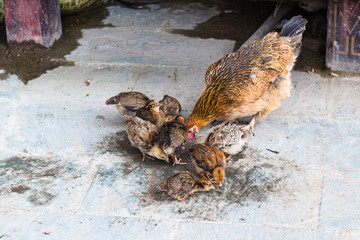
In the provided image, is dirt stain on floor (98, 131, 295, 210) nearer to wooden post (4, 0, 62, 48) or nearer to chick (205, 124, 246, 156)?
chick (205, 124, 246, 156)

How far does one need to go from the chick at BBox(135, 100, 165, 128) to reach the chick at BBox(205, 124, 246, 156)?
54 centimetres

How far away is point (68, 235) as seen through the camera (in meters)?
4.11

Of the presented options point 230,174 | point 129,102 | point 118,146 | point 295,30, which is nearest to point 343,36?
point 295,30

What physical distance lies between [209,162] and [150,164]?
2.26 ft

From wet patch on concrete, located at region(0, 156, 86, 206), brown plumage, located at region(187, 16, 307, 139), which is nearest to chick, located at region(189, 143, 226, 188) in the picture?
brown plumage, located at region(187, 16, 307, 139)

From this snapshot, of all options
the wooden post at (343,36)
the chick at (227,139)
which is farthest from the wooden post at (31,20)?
the wooden post at (343,36)

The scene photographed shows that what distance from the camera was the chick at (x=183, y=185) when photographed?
14.4 ft

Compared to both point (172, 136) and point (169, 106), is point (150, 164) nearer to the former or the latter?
point (172, 136)

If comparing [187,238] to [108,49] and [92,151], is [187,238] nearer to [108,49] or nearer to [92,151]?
[92,151]

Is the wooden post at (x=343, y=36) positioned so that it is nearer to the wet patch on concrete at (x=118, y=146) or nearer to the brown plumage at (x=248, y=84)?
the brown plumage at (x=248, y=84)

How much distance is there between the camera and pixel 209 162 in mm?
4598

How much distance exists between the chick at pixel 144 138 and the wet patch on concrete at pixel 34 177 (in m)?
0.63

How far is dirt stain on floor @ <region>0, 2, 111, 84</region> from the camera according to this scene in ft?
21.8

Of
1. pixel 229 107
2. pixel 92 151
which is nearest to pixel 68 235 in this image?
pixel 92 151
